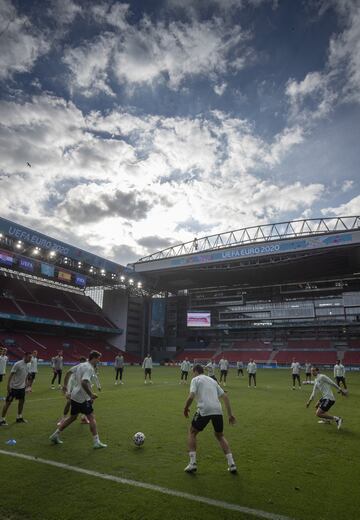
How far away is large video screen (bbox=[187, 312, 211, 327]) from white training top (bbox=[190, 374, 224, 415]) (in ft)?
184

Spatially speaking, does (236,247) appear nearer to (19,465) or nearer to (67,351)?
(67,351)

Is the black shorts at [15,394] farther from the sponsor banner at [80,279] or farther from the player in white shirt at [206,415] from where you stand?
the sponsor banner at [80,279]

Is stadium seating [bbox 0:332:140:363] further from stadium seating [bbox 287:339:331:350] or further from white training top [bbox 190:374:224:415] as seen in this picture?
white training top [bbox 190:374:224:415]

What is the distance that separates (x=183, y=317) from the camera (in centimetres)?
7494

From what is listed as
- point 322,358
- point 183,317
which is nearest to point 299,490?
point 322,358

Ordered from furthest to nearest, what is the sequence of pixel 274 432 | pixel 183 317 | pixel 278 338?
pixel 183 317
pixel 278 338
pixel 274 432

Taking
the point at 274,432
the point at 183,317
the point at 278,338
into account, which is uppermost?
the point at 183,317

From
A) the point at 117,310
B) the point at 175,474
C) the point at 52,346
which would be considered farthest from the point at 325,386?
the point at 117,310

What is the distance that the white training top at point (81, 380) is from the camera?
736 centimetres

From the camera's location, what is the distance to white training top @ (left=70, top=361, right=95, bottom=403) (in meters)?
7.36

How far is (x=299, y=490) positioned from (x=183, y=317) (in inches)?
2776

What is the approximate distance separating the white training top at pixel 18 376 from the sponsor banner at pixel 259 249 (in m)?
42.7

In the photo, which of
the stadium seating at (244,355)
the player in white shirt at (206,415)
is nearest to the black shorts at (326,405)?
the player in white shirt at (206,415)

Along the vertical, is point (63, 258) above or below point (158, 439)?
above
